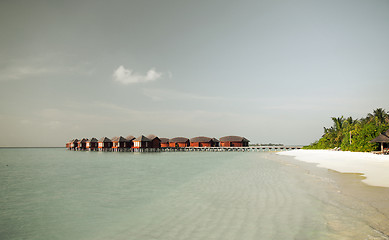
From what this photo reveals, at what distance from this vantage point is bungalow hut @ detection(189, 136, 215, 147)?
8538 centimetres

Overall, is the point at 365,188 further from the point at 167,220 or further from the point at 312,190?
the point at 167,220

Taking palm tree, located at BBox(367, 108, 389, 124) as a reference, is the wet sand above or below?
below

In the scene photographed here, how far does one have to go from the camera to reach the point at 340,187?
38.1 ft

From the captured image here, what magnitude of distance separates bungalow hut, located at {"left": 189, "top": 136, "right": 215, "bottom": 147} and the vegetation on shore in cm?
3329

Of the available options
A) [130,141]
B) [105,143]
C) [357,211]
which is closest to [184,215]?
[357,211]

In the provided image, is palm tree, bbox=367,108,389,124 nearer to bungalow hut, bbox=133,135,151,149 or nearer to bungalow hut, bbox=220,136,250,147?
bungalow hut, bbox=220,136,250,147

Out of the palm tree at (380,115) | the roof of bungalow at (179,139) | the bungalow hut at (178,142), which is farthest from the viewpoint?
the roof of bungalow at (179,139)

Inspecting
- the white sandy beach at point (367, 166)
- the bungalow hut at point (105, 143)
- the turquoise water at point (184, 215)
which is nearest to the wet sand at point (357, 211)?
the turquoise water at point (184, 215)

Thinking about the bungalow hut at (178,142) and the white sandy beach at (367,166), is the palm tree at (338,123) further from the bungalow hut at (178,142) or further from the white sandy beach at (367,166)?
the bungalow hut at (178,142)

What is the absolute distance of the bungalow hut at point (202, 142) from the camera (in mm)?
85375

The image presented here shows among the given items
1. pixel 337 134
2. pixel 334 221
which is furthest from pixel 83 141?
pixel 334 221

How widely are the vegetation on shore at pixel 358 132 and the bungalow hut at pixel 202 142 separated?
3329cm

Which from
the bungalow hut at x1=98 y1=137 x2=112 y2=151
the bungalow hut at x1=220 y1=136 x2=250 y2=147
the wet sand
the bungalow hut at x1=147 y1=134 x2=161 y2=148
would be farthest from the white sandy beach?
the bungalow hut at x1=98 y1=137 x2=112 y2=151

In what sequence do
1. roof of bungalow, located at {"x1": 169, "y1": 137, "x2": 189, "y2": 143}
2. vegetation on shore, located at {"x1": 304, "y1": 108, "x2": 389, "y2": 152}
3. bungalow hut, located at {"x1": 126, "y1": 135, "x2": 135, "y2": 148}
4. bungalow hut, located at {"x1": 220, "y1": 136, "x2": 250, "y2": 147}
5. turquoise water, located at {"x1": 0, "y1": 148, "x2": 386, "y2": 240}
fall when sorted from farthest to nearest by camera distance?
roof of bungalow, located at {"x1": 169, "y1": 137, "x2": 189, "y2": 143} < bungalow hut, located at {"x1": 220, "y1": 136, "x2": 250, "y2": 147} < bungalow hut, located at {"x1": 126, "y1": 135, "x2": 135, "y2": 148} < vegetation on shore, located at {"x1": 304, "y1": 108, "x2": 389, "y2": 152} < turquoise water, located at {"x1": 0, "y1": 148, "x2": 386, "y2": 240}
